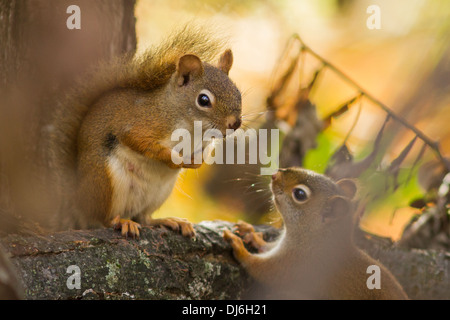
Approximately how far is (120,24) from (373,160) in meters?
1.51

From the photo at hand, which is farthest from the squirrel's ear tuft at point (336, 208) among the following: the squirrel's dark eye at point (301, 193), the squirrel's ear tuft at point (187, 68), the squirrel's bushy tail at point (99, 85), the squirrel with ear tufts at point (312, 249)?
the squirrel's bushy tail at point (99, 85)

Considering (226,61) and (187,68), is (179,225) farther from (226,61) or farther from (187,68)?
(226,61)

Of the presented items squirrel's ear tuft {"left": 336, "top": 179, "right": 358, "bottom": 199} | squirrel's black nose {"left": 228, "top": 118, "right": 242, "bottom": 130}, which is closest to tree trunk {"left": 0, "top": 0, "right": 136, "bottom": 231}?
squirrel's black nose {"left": 228, "top": 118, "right": 242, "bottom": 130}

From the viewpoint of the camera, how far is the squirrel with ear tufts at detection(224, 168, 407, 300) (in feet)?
7.14

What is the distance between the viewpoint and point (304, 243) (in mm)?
2357

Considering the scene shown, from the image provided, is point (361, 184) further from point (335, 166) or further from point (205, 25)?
point (205, 25)

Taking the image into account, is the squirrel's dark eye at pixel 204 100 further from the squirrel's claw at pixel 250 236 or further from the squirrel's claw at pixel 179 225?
the squirrel's claw at pixel 250 236

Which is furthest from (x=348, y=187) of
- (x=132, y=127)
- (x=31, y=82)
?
(x=31, y=82)

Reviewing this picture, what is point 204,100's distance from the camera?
2051mm

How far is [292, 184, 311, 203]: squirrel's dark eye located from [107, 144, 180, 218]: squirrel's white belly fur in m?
0.63

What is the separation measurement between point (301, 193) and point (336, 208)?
0.63 ft

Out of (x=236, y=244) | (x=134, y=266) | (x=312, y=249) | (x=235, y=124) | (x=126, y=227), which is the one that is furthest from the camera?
(x=312, y=249)
